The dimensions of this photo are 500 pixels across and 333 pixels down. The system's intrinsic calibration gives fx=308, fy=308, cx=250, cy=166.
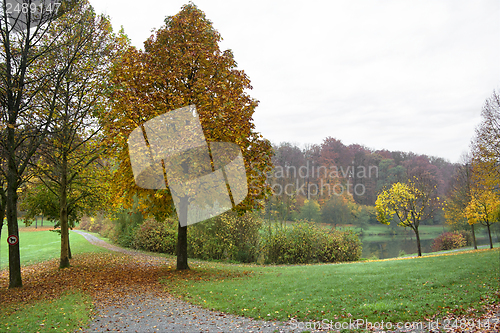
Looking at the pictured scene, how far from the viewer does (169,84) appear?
35.6 feet

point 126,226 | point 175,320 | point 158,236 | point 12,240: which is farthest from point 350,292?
point 126,226

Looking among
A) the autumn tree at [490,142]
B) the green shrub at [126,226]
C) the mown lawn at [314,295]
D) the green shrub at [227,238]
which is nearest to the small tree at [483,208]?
the autumn tree at [490,142]

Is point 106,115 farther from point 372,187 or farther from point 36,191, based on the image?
point 372,187

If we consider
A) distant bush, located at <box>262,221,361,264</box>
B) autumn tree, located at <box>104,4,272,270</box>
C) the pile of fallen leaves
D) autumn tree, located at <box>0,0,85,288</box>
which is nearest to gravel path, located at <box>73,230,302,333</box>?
the pile of fallen leaves

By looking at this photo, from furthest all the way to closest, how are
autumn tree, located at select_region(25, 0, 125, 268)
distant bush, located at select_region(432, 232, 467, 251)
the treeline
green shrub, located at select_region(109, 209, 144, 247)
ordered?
1. the treeline
2. distant bush, located at select_region(432, 232, 467, 251)
3. green shrub, located at select_region(109, 209, 144, 247)
4. autumn tree, located at select_region(25, 0, 125, 268)

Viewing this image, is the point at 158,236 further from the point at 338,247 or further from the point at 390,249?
the point at 390,249

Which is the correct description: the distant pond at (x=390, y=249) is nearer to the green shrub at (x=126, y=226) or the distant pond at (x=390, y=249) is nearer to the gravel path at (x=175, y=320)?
the green shrub at (x=126, y=226)

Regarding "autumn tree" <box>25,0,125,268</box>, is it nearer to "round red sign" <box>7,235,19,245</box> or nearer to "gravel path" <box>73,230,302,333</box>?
"round red sign" <box>7,235,19,245</box>

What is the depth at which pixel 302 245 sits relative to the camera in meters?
18.5

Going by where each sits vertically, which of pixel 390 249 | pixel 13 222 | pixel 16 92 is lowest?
pixel 390 249

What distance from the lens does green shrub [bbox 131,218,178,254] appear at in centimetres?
2041

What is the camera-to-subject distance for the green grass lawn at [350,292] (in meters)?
6.27

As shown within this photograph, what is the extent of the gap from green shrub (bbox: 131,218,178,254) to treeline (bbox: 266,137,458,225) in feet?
73.4

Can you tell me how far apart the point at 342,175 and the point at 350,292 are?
5270cm
